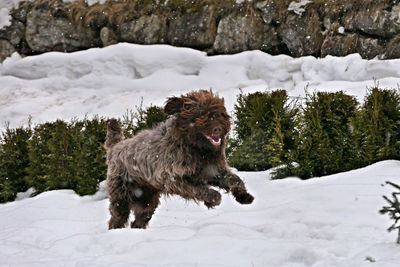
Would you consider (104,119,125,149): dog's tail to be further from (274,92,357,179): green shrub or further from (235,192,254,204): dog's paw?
(274,92,357,179): green shrub

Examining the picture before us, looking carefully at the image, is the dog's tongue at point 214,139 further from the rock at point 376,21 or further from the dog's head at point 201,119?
the rock at point 376,21

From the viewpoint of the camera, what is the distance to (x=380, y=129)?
8.34m

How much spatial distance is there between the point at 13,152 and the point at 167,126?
618 centimetres

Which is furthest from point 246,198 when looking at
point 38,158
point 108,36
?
point 108,36

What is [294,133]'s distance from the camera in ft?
30.2

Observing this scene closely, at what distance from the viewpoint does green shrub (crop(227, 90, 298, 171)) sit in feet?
30.2

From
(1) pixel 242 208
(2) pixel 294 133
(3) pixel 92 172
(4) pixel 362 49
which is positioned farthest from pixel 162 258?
(4) pixel 362 49

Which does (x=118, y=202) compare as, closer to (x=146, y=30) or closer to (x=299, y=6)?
(x=299, y=6)

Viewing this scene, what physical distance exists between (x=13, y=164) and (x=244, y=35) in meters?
8.30

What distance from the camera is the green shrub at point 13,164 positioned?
11.4 meters

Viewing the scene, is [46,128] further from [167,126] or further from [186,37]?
[186,37]

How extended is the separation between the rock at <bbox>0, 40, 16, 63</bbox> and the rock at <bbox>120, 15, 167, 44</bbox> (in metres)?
4.29

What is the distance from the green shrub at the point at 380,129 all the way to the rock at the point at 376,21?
22.5ft

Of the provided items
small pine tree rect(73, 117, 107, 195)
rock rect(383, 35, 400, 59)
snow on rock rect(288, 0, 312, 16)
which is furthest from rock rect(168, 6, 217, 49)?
small pine tree rect(73, 117, 107, 195)
